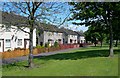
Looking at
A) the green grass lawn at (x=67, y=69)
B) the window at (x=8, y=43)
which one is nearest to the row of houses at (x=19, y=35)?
the window at (x=8, y=43)

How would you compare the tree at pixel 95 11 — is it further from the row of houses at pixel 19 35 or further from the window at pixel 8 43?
the window at pixel 8 43

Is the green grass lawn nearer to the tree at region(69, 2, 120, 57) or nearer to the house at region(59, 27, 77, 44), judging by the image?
the tree at region(69, 2, 120, 57)

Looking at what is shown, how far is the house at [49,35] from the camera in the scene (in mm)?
21719

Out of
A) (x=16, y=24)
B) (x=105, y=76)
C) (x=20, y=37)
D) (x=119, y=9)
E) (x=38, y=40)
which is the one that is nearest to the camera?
(x=105, y=76)

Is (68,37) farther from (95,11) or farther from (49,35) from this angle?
(49,35)

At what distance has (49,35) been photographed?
23.1 m

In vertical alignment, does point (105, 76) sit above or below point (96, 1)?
below

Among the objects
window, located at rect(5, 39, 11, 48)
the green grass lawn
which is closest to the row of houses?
window, located at rect(5, 39, 11, 48)

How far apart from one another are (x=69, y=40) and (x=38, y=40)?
27.5 meters

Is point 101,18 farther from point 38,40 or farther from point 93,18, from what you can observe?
point 38,40

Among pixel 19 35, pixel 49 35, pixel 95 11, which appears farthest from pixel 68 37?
pixel 49 35

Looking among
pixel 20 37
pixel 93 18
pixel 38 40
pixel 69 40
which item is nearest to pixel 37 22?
pixel 93 18

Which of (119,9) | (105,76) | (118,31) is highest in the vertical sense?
(119,9)

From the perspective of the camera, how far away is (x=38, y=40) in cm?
6172
